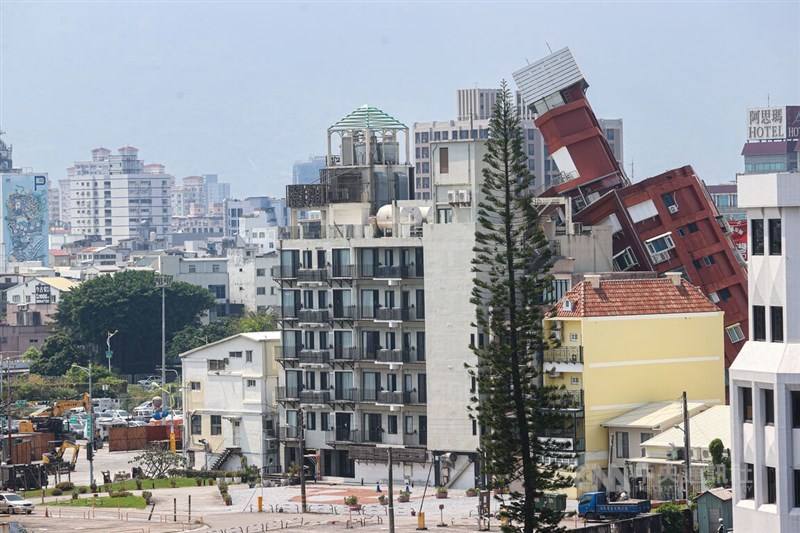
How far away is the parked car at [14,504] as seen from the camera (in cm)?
8344

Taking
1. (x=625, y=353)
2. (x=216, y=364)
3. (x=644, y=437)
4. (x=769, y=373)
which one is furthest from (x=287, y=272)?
(x=769, y=373)

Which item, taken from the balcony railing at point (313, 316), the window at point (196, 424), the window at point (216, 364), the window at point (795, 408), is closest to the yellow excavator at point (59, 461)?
the window at point (196, 424)

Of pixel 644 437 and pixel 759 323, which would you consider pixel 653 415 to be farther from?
pixel 759 323

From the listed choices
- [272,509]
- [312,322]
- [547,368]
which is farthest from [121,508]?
[547,368]

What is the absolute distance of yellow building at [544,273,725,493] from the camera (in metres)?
79.1

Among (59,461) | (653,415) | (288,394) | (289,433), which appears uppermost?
(288,394)

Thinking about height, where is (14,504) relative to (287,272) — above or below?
below

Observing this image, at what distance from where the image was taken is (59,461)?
102 m

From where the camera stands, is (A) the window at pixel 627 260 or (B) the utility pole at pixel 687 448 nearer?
(B) the utility pole at pixel 687 448

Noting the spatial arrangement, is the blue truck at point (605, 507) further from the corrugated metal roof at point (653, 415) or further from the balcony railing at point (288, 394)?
the balcony railing at point (288, 394)

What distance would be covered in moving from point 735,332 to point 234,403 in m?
26.5

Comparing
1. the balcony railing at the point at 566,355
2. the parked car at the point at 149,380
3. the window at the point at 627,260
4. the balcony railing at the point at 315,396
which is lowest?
the balcony railing at the point at 315,396

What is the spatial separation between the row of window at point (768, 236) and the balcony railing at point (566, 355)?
3394 centimetres

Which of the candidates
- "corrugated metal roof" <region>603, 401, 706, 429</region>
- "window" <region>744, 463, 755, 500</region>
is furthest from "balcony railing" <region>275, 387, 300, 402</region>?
"window" <region>744, 463, 755, 500</region>
